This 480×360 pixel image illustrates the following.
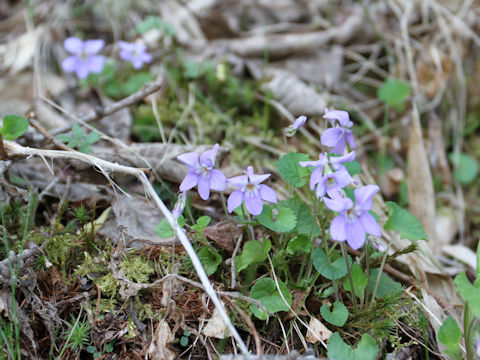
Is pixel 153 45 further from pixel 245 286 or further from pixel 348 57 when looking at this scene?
pixel 245 286

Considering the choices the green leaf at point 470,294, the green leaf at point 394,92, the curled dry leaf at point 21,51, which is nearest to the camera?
the green leaf at point 470,294

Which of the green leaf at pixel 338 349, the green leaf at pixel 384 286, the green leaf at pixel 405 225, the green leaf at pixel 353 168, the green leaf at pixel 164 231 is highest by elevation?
the green leaf at pixel 353 168

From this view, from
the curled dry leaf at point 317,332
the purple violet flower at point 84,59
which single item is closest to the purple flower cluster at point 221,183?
the curled dry leaf at point 317,332

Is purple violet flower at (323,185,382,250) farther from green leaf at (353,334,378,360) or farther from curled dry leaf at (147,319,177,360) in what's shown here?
curled dry leaf at (147,319,177,360)

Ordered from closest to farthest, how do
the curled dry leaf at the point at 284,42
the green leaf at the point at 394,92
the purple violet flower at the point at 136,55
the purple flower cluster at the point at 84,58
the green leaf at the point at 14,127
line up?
the green leaf at the point at 14,127
the purple flower cluster at the point at 84,58
the purple violet flower at the point at 136,55
the green leaf at the point at 394,92
the curled dry leaf at the point at 284,42

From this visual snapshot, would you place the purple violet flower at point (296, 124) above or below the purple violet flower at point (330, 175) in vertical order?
above

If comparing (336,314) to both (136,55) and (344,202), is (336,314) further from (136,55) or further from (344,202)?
(136,55)

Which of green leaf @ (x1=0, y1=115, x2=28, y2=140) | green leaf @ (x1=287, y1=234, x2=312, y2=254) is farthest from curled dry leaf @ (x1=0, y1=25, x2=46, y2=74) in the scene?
green leaf @ (x1=287, y1=234, x2=312, y2=254)

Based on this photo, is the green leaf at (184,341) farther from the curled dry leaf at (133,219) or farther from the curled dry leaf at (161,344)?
the curled dry leaf at (133,219)
